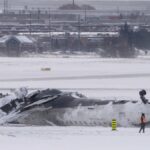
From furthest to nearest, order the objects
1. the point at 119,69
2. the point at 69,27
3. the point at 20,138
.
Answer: the point at 69,27
the point at 119,69
the point at 20,138

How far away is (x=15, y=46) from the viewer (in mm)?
72062

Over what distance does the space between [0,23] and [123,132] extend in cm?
7720

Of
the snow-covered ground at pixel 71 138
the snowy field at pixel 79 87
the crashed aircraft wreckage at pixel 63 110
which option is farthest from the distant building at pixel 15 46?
the snow-covered ground at pixel 71 138

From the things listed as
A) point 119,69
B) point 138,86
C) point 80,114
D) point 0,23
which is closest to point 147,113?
point 80,114

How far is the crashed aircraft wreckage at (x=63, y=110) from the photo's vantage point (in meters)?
24.2

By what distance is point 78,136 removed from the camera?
21.5 m

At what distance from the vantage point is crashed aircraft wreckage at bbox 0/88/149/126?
2416 cm

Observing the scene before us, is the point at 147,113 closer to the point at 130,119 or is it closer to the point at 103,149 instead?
the point at 130,119

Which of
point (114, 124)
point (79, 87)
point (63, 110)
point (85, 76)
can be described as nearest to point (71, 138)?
point (114, 124)

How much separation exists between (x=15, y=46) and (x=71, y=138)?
51573 mm

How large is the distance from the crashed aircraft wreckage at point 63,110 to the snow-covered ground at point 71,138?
0.83m

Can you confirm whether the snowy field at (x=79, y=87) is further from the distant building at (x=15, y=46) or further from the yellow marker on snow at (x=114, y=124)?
the distant building at (x=15, y=46)

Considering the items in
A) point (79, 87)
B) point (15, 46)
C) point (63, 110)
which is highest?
point (63, 110)

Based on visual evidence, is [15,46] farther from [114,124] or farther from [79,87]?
[114,124]
